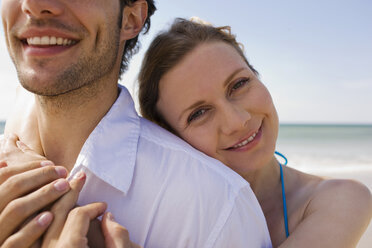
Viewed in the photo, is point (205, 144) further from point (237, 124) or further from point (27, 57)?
point (27, 57)

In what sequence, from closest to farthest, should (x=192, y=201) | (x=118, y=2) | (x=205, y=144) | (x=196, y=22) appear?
1. (x=192, y=201)
2. (x=118, y=2)
3. (x=205, y=144)
4. (x=196, y=22)

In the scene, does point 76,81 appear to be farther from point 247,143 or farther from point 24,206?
point 247,143

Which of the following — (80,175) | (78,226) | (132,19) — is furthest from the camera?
(132,19)

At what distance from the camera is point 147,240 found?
133 cm

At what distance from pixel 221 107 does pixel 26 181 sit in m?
1.00

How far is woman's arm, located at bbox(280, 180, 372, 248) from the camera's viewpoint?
4.95 feet

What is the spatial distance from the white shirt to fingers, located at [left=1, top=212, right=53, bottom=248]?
0.27 meters

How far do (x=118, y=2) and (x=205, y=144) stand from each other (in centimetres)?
88

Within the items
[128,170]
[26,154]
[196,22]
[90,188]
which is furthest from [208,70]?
[26,154]

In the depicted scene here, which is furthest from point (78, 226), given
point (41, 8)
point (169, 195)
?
point (41, 8)

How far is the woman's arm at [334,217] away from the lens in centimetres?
151

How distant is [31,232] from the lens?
108cm

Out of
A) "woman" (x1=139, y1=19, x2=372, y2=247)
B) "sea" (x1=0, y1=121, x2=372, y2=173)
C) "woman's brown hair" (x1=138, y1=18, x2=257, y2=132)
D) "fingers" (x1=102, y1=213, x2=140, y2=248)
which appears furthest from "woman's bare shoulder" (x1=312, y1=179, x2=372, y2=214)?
"sea" (x1=0, y1=121, x2=372, y2=173)

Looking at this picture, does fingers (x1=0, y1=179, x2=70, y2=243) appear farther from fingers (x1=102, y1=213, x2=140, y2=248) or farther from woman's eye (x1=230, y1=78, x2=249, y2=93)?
woman's eye (x1=230, y1=78, x2=249, y2=93)
